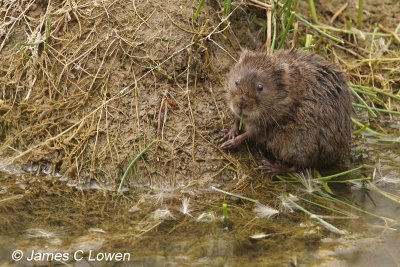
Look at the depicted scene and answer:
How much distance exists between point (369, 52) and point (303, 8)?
0.92 meters

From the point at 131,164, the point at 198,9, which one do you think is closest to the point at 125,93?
the point at 131,164

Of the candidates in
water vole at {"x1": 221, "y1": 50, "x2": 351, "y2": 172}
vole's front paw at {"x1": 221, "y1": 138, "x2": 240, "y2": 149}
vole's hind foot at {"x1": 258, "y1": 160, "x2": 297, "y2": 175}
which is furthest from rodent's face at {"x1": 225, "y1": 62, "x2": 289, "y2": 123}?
vole's hind foot at {"x1": 258, "y1": 160, "x2": 297, "y2": 175}

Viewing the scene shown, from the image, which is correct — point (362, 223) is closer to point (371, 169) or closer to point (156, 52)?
point (371, 169)

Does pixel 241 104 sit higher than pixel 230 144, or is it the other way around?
pixel 241 104

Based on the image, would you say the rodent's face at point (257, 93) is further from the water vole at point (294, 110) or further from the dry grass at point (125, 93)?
the dry grass at point (125, 93)

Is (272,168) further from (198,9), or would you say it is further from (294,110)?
(198,9)

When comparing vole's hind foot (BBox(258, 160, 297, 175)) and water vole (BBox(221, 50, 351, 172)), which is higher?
water vole (BBox(221, 50, 351, 172))

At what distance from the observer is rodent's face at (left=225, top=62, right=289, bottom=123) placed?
5.79 meters

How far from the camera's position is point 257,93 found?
5.84 m

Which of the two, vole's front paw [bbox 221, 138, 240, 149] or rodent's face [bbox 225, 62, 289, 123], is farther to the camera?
vole's front paw [bbox 221, 138, 240, 149]

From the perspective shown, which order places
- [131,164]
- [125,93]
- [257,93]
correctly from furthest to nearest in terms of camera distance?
[125,93], [257,93], [131,164]

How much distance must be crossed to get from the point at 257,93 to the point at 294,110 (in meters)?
0.39

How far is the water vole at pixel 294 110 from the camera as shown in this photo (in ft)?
19.3

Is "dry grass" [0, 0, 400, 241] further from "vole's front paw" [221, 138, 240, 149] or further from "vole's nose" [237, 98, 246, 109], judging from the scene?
"vole's nose" [237, 98, 246, 109]
